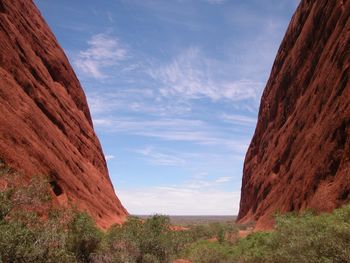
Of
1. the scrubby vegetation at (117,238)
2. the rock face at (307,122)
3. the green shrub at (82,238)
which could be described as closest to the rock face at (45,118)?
the green shrub at (82,238)

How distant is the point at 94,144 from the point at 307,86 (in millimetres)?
30083

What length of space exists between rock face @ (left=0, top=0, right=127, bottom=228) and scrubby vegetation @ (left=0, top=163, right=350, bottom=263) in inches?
436

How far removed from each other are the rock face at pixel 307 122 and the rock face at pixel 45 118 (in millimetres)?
18940

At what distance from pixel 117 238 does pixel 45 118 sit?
22333mm

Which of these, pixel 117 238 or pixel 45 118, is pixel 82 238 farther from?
pixel 45 118

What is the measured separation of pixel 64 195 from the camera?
35219 mm

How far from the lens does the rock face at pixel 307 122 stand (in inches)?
1219

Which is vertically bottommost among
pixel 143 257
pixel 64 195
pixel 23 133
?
pixel 143 257

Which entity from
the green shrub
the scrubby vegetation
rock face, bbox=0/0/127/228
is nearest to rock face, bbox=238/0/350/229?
the scrubby vegetation

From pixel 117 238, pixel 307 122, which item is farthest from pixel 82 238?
pixel 307 122

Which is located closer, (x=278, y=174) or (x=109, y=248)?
(x=109, y=248)

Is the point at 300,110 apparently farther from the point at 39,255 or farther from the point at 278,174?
the point at 39,255

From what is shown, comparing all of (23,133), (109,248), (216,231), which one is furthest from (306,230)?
(216,231)

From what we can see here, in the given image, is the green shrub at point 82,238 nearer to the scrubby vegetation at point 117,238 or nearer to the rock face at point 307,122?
the scrubby vegetation at point 117,238
